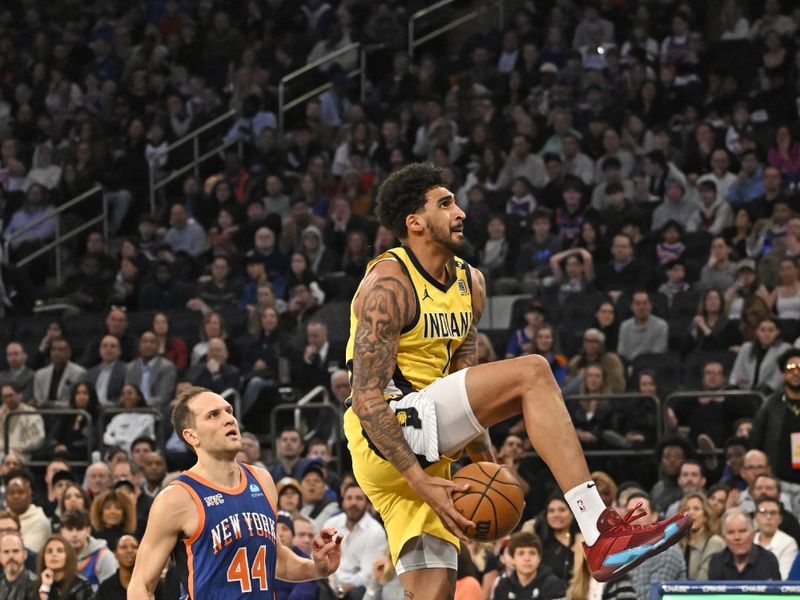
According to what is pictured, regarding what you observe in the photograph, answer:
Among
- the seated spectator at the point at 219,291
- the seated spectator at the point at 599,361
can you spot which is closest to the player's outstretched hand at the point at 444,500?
the seated spectator at the point at 599,361

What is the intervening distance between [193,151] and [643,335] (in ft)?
27.3

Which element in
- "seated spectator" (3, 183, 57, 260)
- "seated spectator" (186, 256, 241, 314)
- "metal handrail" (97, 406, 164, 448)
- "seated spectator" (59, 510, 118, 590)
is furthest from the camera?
"seated spectator" (3, 183, 57, 260)

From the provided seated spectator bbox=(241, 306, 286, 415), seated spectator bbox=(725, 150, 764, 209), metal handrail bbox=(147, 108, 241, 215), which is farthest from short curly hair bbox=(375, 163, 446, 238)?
metal handrail bbox=(147, 108, 241, 215)

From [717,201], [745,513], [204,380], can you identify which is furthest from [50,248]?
[745,513]

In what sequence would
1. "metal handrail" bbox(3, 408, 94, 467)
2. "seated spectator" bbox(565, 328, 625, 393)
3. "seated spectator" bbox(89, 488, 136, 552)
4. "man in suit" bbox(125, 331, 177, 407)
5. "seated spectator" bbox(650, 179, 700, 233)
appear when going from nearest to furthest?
"seated spectator" bbox(89, 488, 136, 552)
"seated spectator" bbox(565, 328, 625, 393)
"metal handrail" bbox(3, 408, 94, 467)
"man in suit" bbox(125, 331, 177, 407)
"seated spectator" bbox(650, 179, 700, 233)

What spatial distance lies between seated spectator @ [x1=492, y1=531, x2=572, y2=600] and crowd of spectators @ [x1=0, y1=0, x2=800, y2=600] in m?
0.02

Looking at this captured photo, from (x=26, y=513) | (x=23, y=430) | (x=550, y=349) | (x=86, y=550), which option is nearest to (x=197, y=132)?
(x=23, y=430)

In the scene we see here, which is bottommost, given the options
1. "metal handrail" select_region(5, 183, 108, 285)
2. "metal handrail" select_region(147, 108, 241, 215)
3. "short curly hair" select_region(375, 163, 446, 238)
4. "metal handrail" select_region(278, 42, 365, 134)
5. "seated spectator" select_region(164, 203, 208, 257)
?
"short curly hair" select_region(375, 163, 446, 238)

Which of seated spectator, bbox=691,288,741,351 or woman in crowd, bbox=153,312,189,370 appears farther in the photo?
woman in crowd, bbox=153,312,189,370

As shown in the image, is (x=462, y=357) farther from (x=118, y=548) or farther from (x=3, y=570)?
(x=3, y=570)

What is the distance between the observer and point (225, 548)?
20.4 feet

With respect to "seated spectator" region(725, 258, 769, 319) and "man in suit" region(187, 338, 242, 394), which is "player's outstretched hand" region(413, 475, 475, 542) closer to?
"seated spectator" region(725, 258, 769, 319)

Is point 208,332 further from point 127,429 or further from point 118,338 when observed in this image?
point 127,429

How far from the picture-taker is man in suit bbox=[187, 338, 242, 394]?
1447 cm
